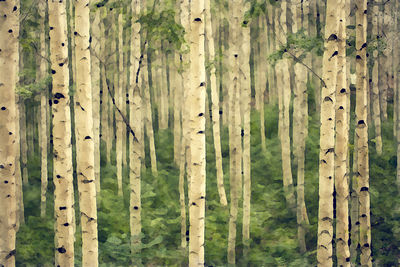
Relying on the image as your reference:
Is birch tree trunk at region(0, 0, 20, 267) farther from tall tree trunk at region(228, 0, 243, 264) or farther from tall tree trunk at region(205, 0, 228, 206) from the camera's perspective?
tall tree trunk at region(205, 0, 228, 206)

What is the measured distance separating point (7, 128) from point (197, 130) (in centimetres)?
260

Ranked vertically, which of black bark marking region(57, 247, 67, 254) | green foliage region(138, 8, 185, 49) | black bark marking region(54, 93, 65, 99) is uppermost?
green foliage region(138, 8, 185, 49)

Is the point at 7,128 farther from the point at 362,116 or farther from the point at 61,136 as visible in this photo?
the point at 362,116

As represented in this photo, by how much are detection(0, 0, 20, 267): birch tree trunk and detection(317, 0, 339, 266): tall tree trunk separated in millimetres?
Answer: 4313

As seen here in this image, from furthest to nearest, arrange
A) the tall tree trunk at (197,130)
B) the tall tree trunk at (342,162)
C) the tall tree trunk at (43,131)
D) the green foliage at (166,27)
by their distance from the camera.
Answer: the tall tree trunk at (43,131), the green foliage at (166,27), the tall tree trunk at (342,162), the tall tree trunk at (197,130)

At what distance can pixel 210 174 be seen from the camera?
1708 cm

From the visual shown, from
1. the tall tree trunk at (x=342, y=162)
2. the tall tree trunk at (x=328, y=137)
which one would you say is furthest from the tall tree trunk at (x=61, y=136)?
the tall tree trunk at (x=342, y=162)

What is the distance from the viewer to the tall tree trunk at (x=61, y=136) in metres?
7.09

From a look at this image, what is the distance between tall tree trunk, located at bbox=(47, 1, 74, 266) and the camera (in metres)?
7.09

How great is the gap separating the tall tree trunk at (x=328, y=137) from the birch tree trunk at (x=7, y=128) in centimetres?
431

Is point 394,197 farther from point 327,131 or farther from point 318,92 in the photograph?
point 318,92

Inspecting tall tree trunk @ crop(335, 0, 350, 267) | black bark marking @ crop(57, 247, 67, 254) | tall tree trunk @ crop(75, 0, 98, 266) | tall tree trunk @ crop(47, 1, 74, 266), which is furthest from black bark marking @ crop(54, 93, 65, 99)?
tall tree trunk @ crop(335, 0, 350, 267)

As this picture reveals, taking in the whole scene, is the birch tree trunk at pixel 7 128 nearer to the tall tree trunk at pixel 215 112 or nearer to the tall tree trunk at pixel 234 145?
the tall tree trunk at pixel 234 145

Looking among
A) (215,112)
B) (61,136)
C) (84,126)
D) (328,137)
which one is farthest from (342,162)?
(215,112)
